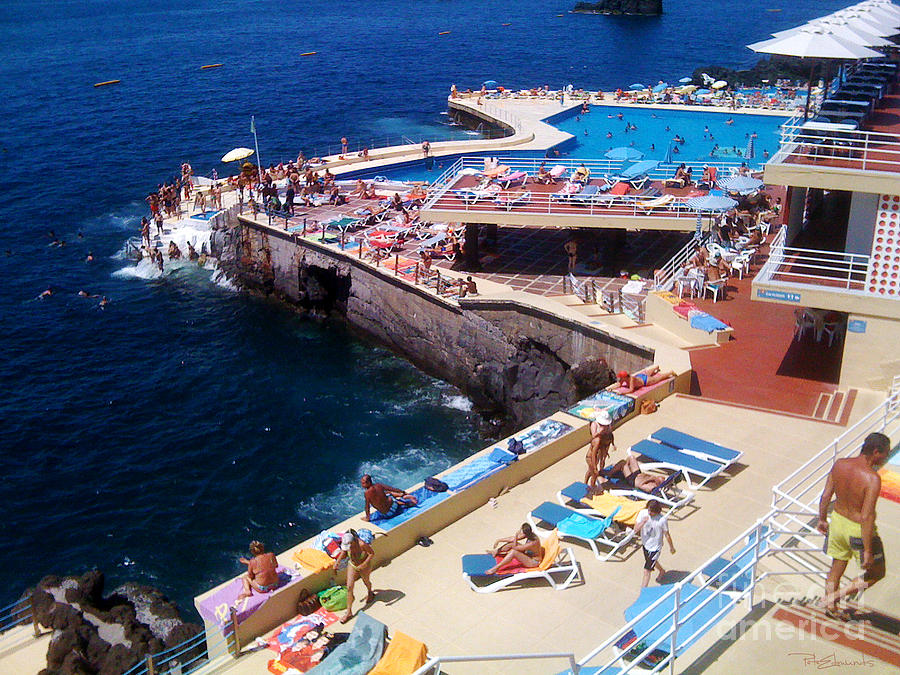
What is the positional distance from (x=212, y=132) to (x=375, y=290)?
41162 millimetres

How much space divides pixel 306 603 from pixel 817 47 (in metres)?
17.5

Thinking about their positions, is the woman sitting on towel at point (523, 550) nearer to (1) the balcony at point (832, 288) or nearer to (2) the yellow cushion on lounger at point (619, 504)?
(2) the yellow cushion on lounger at point (619, 504)

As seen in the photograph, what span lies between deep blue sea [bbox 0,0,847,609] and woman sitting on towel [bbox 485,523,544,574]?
9.28 meters

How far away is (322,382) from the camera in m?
29.7

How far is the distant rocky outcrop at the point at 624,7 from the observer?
461 feet

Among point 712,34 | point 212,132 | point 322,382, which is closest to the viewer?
point 322,382

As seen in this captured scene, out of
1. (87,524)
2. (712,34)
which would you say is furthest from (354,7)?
(87,524)

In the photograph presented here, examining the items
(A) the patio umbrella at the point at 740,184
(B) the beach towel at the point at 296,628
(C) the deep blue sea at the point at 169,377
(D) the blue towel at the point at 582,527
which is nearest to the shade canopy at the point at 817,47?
(A) the patio umbrella at the point at 740,184

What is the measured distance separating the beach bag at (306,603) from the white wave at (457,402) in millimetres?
14918

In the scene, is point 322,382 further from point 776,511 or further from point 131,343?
point 776,511

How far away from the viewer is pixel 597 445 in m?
15.5

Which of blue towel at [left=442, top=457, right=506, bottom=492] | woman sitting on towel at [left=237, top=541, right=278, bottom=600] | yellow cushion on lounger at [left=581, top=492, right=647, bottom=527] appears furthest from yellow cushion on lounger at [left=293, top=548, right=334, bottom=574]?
yellow cushion on lounger at [left=581, top=492, right=647, bottom=527]
